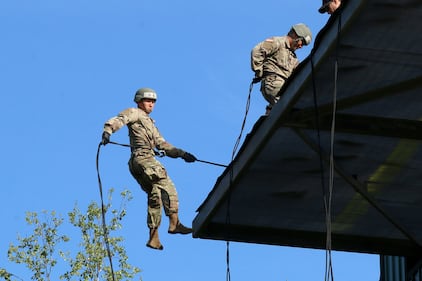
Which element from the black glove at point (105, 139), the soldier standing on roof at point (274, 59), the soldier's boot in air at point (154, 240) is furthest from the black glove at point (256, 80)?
the soldier's boot in air at point (154, 240)

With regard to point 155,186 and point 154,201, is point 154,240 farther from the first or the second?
point 155,186

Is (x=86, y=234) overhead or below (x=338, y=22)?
overhead

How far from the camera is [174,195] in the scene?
27203 millimetres

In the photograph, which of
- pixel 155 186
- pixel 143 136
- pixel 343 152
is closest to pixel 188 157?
pixel 155 186

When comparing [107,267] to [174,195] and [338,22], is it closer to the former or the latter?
[174,195]

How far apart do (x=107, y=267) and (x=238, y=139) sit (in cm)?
2684

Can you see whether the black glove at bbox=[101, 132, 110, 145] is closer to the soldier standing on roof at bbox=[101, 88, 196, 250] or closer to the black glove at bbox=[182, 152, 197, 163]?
the soldier standing on roof at bbox=[101, 88, 196, 250]

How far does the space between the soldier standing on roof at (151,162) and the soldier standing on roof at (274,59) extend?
1909mm

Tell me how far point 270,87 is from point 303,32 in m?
1.14

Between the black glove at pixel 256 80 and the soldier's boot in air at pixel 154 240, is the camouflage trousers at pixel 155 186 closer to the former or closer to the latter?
the soldier's boot in air at pixel 154 240

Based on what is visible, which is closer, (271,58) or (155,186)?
(271,58)

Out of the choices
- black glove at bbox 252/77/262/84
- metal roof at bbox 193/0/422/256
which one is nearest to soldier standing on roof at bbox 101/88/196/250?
metal roof at bbox 193/0/422/256

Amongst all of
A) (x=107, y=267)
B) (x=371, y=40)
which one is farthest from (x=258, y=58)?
(x=107, y=267)

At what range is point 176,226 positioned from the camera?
27.4 metres
